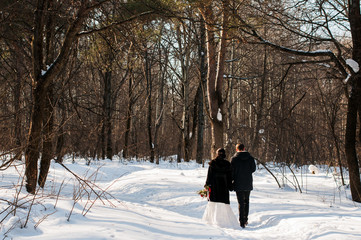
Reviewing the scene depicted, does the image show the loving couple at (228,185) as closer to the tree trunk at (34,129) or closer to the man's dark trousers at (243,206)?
the man's dark trousers at (243,206)

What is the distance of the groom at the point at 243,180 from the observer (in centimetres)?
683

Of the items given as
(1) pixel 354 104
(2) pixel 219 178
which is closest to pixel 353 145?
(1) pixel 354 104

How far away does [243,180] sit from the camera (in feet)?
22.6

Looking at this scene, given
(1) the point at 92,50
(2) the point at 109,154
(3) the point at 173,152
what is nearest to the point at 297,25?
(1) the point at 92,50

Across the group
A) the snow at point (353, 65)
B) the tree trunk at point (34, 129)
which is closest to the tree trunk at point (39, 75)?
the tree trunk at point (34, 129)

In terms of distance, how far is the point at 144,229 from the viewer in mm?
4703

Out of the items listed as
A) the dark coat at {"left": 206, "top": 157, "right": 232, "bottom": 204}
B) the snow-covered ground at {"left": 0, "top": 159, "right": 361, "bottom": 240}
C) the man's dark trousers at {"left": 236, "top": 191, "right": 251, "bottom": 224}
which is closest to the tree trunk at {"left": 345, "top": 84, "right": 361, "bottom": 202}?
the snow-covered ground at {"left": 0, "top": 159, "right": 361, "bottom": 240}

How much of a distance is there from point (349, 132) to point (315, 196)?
222 cm

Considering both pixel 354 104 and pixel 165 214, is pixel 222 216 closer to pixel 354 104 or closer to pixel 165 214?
pixel 165 214

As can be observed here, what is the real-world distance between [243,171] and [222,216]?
42.3 inches

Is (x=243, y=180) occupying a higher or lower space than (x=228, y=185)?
higher

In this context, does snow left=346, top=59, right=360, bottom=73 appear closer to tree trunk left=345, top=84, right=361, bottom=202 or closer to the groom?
tree trunk left=345, top=84, right=361, bottom=202

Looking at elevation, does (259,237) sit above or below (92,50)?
below

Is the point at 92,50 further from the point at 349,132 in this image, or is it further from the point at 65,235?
the point at 349,132
